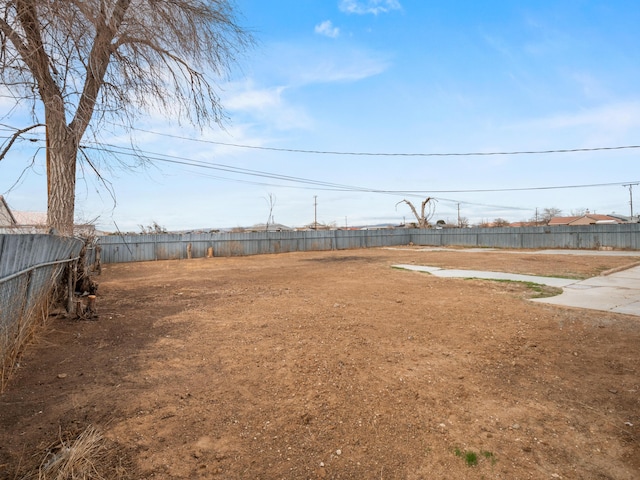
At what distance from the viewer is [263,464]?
220cm

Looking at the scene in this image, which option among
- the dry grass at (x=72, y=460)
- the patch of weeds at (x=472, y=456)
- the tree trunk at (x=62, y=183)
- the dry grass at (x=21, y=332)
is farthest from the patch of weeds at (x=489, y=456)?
the tree trunk at (x=62, y=183)

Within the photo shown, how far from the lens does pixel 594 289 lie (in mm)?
7809

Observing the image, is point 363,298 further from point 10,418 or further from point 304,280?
point 10,418

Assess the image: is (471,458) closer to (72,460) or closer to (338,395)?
(338,395)

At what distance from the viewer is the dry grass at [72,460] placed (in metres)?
1.99

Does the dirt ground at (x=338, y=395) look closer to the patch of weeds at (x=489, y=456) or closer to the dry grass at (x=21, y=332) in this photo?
the patch of weeds at (x=489, y=456)

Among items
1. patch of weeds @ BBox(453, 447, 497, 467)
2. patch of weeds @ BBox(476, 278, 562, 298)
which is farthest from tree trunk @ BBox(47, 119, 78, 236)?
patch of weeds @ BBox(476, 278, 562, 298)

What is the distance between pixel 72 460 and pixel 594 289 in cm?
952

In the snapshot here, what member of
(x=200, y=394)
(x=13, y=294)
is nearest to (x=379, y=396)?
(x=200, y=394)

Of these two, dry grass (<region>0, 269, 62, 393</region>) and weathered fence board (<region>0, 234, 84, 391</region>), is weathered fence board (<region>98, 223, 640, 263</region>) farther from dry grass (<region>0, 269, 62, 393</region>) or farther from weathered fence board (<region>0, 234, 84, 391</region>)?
weathered fence board (<region>0, 234, 84, 391</region>)

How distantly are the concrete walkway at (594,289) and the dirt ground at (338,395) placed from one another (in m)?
0.69

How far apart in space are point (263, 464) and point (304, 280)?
7897mm

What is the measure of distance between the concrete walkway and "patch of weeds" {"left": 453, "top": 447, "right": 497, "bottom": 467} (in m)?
5.01

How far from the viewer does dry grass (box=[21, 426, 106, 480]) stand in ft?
6.51
